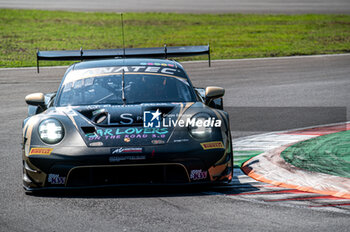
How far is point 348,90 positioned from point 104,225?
9.53 metres

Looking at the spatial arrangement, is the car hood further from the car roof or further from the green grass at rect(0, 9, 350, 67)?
the green grass at rect(0, 9, 350, 67)

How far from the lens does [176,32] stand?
2548cm

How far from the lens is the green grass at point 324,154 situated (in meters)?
6.46

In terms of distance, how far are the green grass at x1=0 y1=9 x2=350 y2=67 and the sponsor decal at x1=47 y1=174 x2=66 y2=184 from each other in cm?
1365

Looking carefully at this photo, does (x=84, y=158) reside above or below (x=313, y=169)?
above

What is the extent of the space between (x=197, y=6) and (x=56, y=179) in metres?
29.7

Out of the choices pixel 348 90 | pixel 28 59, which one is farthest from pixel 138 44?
pixel 348 90

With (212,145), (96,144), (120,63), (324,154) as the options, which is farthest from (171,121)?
(324,154)

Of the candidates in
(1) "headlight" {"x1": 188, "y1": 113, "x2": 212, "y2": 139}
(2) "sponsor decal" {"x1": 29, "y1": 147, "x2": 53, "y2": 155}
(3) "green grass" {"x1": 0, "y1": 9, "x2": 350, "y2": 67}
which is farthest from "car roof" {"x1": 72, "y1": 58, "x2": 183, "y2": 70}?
(3) "green grass" {"x1": 0, "y1": 9, "x2": 350, "y2": 67}

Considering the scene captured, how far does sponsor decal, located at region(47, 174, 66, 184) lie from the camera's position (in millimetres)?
5438

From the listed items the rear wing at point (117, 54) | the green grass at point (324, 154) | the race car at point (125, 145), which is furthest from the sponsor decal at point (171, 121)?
the rear wing at point (117, 54)

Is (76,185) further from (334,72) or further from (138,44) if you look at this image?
(138,44)

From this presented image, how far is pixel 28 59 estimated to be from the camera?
19.9 m

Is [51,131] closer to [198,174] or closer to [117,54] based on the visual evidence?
[198,174]
